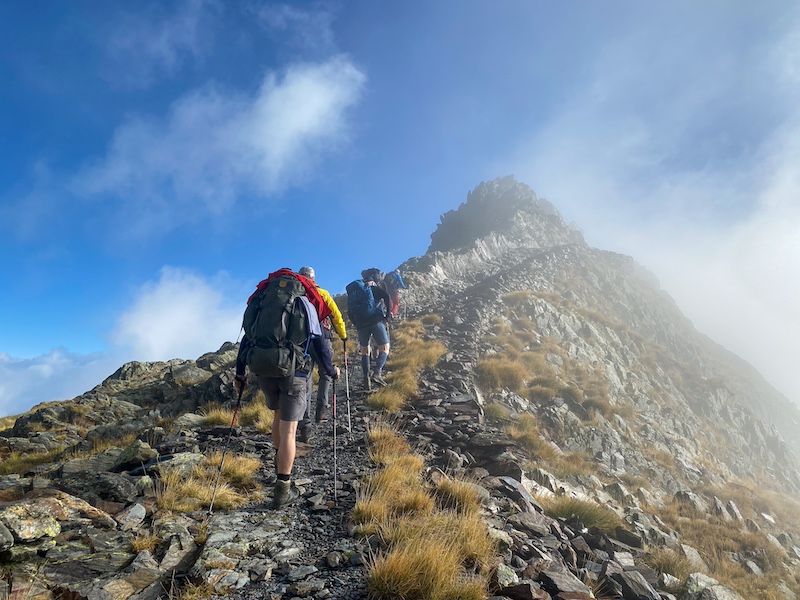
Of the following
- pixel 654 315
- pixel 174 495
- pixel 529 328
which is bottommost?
pixel 174 495

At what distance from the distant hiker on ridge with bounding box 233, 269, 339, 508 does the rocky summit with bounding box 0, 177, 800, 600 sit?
2.54 ft

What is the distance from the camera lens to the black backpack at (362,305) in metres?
11.2

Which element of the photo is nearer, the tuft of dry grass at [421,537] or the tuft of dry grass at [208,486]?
the tuft of dry grass at [421,537]

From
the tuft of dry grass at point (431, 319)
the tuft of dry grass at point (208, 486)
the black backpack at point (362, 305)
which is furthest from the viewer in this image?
the tuft of dry grass at point (431, 319)

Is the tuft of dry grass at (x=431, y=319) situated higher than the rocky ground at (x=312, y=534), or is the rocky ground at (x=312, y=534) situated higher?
the tuft of dry grass at (x=431, y=319)

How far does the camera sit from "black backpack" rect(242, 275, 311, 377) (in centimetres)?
496

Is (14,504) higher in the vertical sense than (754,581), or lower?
higher

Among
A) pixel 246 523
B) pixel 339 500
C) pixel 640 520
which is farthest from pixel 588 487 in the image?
pixel 246 523

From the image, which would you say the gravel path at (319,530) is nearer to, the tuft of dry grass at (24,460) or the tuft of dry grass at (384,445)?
the tuft of dry grass at (384,445)

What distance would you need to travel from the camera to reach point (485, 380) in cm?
1484

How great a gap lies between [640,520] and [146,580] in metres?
9.18

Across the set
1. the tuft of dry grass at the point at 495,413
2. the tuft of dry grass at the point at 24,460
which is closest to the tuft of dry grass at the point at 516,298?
the tuft of dry grass at the point at 495,413

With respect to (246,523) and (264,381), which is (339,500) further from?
(264,381)

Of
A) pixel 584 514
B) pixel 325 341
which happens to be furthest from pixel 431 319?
pixel 325 341
